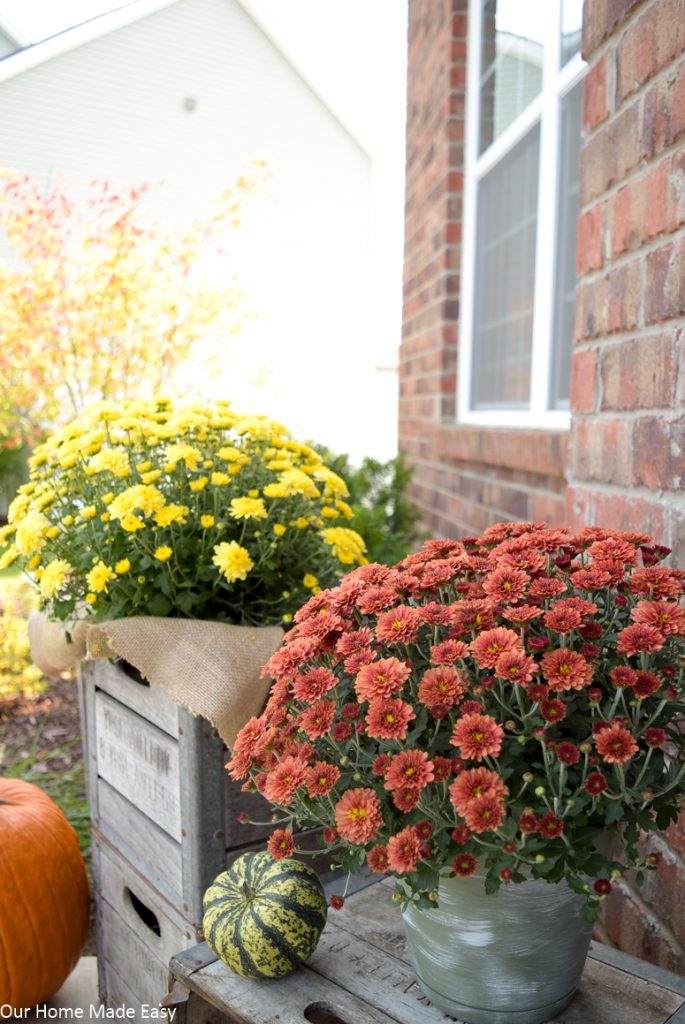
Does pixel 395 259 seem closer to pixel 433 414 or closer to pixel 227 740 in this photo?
pixel 433 414

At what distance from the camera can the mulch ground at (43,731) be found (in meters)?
3.12

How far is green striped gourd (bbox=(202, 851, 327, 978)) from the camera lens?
956 mm

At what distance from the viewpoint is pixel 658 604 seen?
82 centimetres

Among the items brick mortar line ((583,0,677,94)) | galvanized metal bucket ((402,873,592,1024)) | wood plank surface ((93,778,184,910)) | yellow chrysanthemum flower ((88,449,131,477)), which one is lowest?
wood plank surface ((93,778,184,910))

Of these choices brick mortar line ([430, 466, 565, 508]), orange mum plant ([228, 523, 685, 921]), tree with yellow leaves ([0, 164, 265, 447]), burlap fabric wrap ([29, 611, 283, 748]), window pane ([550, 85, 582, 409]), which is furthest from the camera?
tree with yellow leaves ([0, 164, 265, 447])

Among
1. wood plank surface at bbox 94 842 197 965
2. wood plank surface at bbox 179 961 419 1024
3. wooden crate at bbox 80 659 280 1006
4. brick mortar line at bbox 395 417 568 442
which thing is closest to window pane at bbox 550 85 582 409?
brick mortar line at bbox 395 417 568 442

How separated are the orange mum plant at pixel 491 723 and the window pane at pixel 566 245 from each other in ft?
4.79

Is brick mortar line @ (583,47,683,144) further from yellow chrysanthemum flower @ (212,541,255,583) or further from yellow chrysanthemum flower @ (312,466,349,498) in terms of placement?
yellow chrysanthemum flower @ (212,541,255,583)

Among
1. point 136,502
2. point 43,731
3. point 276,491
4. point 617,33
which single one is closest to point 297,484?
point 276,491

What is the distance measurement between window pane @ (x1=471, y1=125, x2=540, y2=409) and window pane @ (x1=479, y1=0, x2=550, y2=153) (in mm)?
135

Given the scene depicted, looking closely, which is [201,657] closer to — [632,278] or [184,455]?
[184,455]

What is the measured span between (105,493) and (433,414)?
2099mm

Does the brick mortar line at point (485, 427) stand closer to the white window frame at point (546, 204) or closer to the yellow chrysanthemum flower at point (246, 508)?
the white window frame at point (546, 204)

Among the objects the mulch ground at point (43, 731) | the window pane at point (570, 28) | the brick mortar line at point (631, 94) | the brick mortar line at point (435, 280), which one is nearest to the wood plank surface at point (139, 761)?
the brick mortar line at point (631, 94)
